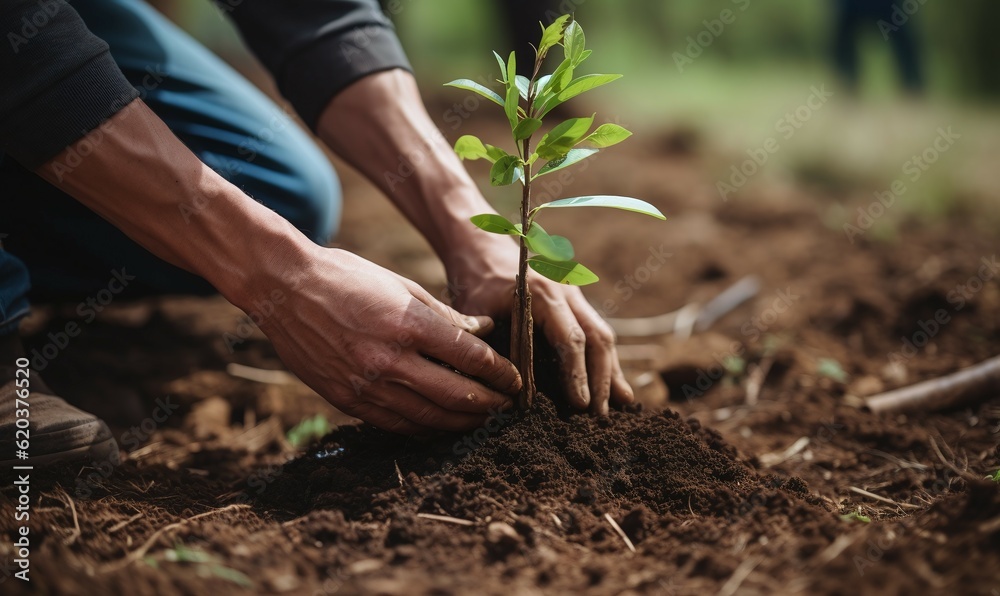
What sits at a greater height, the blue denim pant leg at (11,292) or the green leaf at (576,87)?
the green leaf at (576,87)

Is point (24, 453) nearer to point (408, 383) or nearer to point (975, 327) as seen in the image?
point (408, 383)

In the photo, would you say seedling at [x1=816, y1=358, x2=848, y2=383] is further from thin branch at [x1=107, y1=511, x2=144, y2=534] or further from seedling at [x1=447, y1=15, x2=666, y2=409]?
thin branch at [x1=107, y1=511, x2=144, y2=534]

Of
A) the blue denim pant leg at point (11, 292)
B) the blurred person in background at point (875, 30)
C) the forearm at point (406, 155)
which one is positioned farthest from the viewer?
the blurred person in background at point (875, 30)

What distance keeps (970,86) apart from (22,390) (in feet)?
17.5

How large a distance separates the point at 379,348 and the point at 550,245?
15.4 inches

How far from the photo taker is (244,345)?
8.77ft

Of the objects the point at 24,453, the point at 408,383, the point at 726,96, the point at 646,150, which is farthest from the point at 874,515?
the point at 726,96

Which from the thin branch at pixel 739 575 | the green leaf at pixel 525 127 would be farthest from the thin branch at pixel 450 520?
the green leaf at pixel 525 127

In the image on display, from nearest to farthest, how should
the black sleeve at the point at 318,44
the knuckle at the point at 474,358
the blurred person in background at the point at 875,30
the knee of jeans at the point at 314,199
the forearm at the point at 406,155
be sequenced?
the knuckle at the point at 474,358, the forearm at the point at 406,155, the black sleeve at the point at 318,44, the knee of jeans at the point at 314,199, the blurred person in background at the point at 875,30

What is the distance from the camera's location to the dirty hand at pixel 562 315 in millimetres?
1620

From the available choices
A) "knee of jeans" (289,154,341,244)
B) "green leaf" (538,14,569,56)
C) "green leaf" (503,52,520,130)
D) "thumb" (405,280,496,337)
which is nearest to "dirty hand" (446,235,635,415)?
"thumb" (405,280,496,337)

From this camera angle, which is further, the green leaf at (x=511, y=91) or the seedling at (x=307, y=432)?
the seedling at (x=307, y=432)

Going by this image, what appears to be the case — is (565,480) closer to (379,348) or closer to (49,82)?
(379,348)

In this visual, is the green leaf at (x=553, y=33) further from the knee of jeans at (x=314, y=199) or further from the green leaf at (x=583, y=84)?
the knee of jeans at (x=314, y=199)
